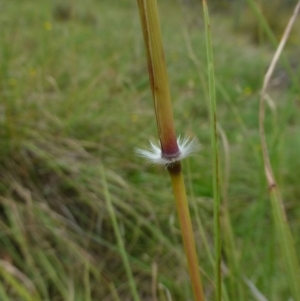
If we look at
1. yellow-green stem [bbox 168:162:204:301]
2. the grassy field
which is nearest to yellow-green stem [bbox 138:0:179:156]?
yellow-green stem [bbox 168:162:204:301]

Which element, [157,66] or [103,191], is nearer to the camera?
[157,66]

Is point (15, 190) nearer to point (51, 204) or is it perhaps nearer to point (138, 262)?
point (51, 204)

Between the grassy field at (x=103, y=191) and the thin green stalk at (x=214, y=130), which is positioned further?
the grassy field at (x=103, y=191)

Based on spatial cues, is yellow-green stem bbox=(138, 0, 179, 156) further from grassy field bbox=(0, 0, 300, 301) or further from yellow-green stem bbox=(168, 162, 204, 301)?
grassy field bbox=(0, 0, 300, 301)

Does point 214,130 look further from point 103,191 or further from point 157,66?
point 103,191

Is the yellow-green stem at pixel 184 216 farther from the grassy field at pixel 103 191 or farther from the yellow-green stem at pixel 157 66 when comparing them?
the grassy field at pixel 103 191

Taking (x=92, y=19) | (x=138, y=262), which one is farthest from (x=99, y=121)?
(x=92, y=19)

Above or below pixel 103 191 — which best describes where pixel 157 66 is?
below

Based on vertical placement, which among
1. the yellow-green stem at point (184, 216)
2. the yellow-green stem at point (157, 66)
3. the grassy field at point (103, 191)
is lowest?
the yellow-green stem at point (184, 216)

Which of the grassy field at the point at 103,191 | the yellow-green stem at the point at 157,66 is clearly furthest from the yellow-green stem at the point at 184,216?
the grassy field at the point at 103,191

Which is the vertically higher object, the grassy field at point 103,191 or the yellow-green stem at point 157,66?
the grassy field at point 103,191

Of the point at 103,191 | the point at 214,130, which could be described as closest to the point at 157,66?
the point at 214,130
